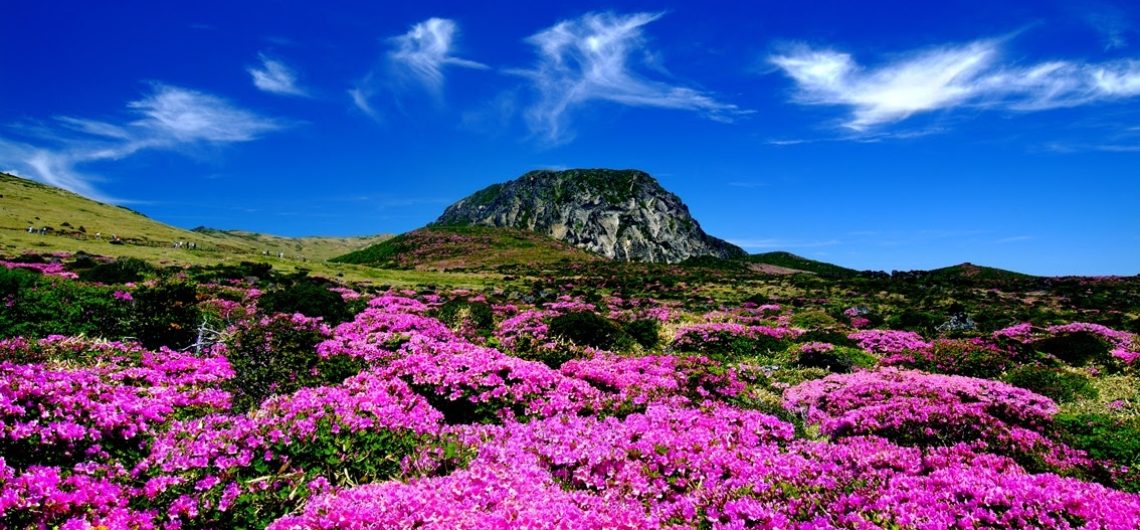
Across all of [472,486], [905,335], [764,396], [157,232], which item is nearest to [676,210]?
[157,232]

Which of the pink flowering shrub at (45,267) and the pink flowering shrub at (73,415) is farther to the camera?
the pink flowering shrub at (45,267)

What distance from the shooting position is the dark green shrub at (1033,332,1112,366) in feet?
55.6

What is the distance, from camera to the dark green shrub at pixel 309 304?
20.4m

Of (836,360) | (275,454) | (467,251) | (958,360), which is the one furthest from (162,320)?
(467,251)

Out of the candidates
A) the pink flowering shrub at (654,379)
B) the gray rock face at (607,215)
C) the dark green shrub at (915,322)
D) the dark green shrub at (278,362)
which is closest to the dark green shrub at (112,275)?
the dark green shrub at (278,362)

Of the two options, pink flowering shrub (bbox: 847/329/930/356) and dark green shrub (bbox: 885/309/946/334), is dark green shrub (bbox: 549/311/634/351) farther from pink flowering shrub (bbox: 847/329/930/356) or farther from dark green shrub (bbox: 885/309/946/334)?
dark green shrub (bbox: 885/309/946/334)

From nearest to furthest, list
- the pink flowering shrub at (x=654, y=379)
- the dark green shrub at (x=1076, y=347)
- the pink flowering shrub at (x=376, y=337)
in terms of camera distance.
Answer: the pink flowering shrub at (x=654, y=379), the pink flowering shrub at (x=376, y=337), the dark green shrub at (x=1076, y=347)

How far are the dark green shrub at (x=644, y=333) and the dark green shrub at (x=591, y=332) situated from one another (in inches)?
48.1

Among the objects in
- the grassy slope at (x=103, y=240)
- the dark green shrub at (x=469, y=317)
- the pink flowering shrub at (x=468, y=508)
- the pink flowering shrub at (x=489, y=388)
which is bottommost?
the pink flowering shrub at (x=468, y=508)

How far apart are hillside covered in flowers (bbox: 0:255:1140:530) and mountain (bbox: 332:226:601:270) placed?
64641 mm

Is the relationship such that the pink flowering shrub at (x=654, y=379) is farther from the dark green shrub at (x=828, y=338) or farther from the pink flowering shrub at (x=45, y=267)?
the pink flowering shrub at (x=45, y=267)

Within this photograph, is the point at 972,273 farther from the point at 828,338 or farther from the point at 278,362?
the point at 278,362

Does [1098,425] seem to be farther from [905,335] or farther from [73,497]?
[905,335]

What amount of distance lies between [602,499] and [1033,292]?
195ft
